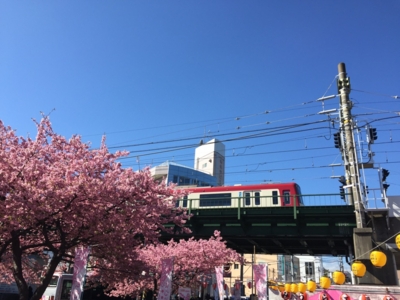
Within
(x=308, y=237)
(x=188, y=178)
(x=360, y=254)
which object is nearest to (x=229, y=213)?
(x=308, y=237)

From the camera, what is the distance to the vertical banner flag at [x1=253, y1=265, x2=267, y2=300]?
1423cm

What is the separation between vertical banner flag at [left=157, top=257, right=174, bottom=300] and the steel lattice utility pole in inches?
423

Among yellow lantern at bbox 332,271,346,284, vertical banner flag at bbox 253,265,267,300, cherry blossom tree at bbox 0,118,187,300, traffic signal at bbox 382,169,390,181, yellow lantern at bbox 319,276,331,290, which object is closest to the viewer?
cherry blossom tree at bbox 0,118,187,300

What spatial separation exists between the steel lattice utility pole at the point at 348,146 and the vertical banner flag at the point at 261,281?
6.16 metres

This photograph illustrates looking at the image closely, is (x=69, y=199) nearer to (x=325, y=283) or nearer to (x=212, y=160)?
(x=325, y=283)

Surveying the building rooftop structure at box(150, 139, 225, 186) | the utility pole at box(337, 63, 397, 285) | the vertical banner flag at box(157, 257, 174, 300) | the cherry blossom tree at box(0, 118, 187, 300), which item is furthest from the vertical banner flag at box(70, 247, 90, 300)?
the building rooftop structure at box(150, 139, 225, 186)

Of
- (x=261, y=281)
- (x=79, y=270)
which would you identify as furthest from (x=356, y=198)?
(x=79, y=270)

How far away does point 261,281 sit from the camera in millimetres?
14633

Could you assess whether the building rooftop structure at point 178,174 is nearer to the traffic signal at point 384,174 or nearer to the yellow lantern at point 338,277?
the traffic signal at point 384,174

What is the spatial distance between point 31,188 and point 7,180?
28.8 inches

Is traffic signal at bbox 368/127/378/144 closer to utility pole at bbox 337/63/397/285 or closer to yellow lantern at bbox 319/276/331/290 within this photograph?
utility pole at bbox 337/63/397/285

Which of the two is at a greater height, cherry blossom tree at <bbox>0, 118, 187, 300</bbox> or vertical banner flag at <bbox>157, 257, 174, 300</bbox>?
cherry blossom tree at <bbox>0, 118, 187, 300</bbox>

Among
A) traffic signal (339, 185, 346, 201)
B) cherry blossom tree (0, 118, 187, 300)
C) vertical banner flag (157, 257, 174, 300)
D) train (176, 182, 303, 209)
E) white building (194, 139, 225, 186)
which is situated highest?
white building (194, 139, 225, 186)

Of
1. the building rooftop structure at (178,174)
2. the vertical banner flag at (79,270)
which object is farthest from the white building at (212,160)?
the vertical banner flag at (79,270)
